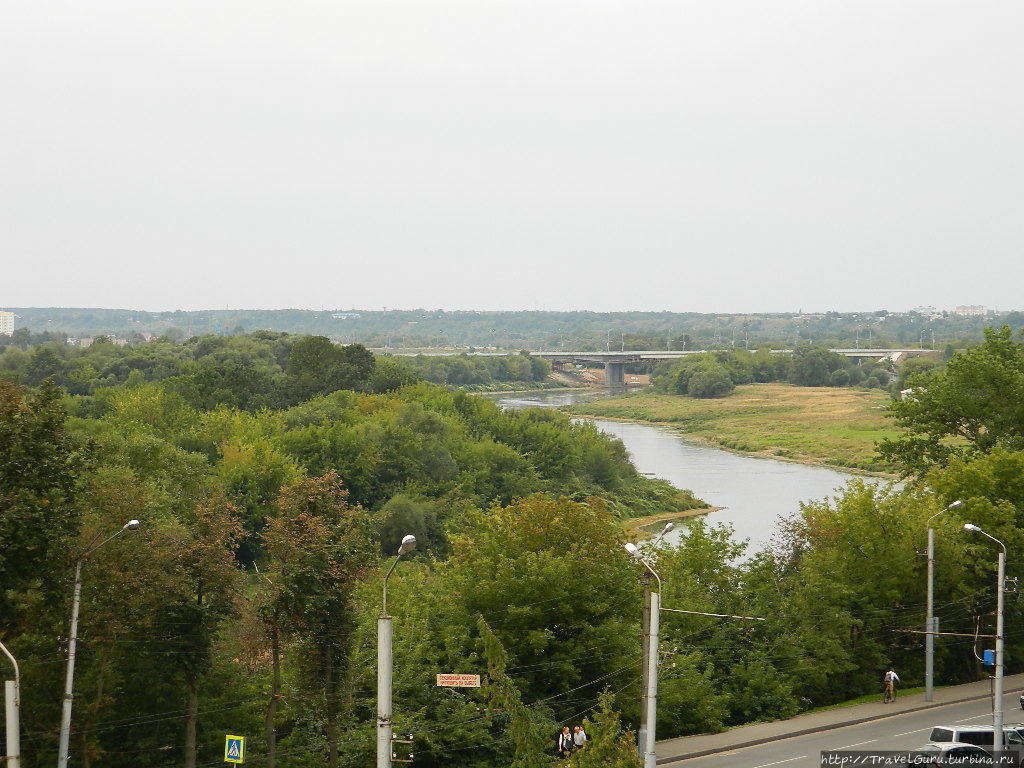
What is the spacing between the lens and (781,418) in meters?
121

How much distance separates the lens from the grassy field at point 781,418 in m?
97.1

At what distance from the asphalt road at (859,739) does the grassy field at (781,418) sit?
56.8 m

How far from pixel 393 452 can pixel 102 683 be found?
4387 centimetres

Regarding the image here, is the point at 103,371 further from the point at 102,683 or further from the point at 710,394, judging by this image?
the point at 102,683

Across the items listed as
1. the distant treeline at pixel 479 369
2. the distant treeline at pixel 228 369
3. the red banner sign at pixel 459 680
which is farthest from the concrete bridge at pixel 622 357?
the red banner sign at pixel 459 680

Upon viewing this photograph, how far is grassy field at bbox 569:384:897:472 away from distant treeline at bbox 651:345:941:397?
296 centimetres

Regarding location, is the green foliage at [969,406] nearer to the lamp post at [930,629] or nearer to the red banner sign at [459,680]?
the lamp post at [930,629]

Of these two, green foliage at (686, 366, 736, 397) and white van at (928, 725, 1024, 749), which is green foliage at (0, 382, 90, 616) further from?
green foliage at (686, 366, 736, 397)

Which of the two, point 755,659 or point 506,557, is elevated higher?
point 506,557

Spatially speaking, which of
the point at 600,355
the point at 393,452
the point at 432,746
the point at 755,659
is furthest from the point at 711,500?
the point at 600,355

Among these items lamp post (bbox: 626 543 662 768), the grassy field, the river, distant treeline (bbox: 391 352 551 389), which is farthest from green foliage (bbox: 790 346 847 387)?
lamp post (bbox: 626 543 662 768)

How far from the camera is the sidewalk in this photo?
23547mm

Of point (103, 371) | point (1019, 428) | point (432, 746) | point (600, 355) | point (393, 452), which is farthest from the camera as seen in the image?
point (600, 355)

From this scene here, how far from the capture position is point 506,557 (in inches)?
1018
